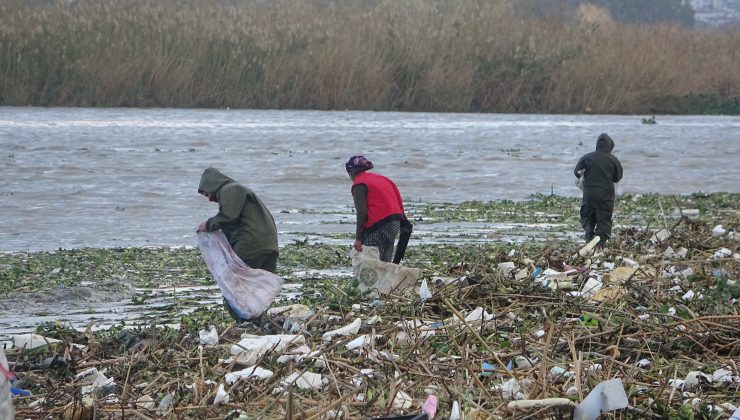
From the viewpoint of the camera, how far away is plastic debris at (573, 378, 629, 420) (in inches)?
231

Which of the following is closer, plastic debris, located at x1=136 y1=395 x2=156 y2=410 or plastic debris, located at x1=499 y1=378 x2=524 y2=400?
plastic debris, located at x1=499 y1=378 x2=524 y2=400

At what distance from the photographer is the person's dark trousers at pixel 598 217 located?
12.9m

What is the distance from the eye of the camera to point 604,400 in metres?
5.89

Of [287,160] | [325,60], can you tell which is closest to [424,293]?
[287,160]

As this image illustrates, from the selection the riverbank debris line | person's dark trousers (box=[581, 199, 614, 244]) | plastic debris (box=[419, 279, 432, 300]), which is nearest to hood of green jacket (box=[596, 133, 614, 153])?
person's dark trousers (box=[581, 199, 614, 244])

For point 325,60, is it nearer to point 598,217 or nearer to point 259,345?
point 598,217

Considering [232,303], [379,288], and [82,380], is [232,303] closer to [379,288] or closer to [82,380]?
[379,288]

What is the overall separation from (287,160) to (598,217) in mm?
14437

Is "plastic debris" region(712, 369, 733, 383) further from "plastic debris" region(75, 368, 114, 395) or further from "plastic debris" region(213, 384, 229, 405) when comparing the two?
"plastic debris" region(75, 368, 114, 395)

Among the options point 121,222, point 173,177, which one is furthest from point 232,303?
point 173,177

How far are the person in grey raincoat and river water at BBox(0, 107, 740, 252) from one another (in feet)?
11.5

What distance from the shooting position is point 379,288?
9234 millimetres

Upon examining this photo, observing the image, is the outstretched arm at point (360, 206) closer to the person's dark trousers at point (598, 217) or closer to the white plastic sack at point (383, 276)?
the white plastic sack at point (383, 276)

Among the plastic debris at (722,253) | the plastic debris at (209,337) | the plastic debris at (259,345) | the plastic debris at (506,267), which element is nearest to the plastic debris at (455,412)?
the plastic debris at (259,345)
